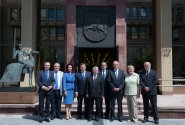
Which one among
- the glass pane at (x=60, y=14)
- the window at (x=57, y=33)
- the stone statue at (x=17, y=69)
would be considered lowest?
the stone statue at (x=17, y=69)

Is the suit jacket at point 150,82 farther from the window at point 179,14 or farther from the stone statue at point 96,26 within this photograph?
the window at point 179,14

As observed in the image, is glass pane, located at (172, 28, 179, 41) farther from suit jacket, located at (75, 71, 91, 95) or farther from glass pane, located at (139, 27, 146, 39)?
suit jacket, located at (75, 71, 91, 95)

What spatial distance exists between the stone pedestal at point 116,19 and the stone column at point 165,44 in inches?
125

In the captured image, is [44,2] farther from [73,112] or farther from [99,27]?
[73,112]

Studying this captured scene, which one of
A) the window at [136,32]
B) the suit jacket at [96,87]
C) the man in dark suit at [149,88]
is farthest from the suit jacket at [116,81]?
the window at [136,32]

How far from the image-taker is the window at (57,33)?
3722 centimetres

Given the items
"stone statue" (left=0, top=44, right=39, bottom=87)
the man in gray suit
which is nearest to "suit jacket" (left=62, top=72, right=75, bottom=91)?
the man in gray suit

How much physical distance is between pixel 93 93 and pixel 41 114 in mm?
1921

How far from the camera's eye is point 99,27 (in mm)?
14531

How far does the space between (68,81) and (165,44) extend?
9.52 metres

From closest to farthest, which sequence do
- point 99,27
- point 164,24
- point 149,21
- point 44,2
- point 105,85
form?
point 105,85 < point 99,27 < point 164,24 < point 44,2 < point 149,21

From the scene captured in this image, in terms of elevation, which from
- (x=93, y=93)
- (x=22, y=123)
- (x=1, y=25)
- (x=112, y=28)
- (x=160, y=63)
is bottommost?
(x=22, y=123)

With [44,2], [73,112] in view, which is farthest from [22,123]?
[44,2]

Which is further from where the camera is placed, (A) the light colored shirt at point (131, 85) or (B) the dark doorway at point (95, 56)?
(B) the dark doorway at point (95, 56)
